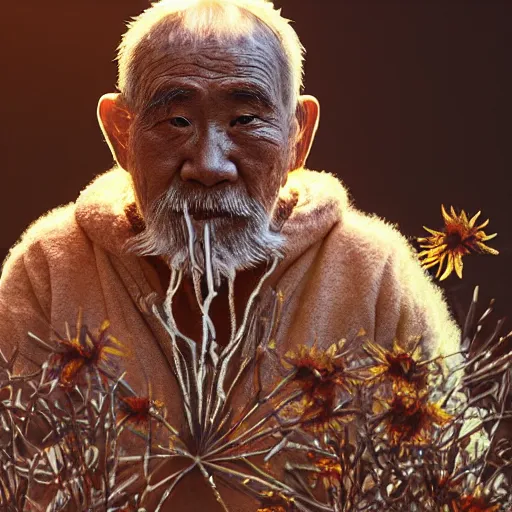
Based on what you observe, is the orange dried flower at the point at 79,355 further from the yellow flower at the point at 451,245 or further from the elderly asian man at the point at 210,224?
the yellow flower at the point at 451,245

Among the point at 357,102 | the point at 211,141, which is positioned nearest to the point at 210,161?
the point at 211,141

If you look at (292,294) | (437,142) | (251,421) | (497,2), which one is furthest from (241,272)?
(497,2)

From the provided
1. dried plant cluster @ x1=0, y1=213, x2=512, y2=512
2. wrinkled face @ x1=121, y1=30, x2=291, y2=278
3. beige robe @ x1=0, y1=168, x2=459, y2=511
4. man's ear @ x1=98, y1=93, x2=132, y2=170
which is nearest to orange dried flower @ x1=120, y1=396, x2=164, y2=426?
dried plant cluster @ x1=0, y1=213, x2=512, y2=512

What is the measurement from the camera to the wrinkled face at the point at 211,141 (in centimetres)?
119

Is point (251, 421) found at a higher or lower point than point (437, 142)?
lower

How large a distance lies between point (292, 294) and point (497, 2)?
481 millimetres

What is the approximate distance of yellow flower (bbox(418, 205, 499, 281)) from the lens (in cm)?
121

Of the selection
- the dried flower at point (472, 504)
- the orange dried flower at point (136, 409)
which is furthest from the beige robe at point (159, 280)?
the dried flower at point (472, 504)

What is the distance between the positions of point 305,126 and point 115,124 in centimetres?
24

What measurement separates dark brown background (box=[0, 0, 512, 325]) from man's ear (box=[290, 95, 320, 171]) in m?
0.02

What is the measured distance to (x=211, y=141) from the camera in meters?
1.19

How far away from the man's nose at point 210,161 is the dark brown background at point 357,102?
0.48ft

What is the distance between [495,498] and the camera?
101 centimetres

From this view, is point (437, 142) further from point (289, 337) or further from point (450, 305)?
point (289, 337)
